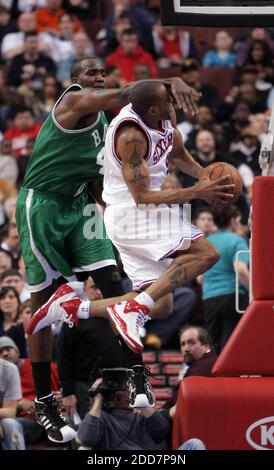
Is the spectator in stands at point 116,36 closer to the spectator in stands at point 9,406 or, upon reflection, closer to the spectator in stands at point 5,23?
the spectator in stands at point 5,23

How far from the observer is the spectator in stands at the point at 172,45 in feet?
58.3

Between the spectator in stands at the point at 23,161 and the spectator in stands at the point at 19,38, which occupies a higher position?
the spectator in stands at the point at 19,38

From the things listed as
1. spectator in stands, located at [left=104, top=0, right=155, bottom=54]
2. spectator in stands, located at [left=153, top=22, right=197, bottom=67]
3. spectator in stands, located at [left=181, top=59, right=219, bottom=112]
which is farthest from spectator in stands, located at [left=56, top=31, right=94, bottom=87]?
spectator in stands, located at [left=181, top=59, right=219, bottom=112]

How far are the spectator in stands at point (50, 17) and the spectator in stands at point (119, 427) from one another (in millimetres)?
9441

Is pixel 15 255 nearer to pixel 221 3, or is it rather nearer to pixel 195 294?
pixel 195 294

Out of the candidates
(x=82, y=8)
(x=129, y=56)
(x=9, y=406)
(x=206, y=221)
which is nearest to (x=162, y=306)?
(x=9, y=406)

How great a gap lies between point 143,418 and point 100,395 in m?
0.41

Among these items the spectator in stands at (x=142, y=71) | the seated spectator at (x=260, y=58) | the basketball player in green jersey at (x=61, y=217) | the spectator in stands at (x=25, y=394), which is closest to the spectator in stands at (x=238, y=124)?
the seated spectator at (x=260, y=58)

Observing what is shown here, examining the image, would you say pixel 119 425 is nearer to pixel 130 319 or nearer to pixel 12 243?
pixel 130 319

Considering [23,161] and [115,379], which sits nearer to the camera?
[115,379]

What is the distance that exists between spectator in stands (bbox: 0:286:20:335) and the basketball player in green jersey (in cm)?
281

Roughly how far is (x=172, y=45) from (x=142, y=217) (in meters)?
9.62

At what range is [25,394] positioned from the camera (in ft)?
36.6

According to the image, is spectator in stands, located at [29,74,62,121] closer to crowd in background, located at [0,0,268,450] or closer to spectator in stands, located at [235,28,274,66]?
crowd in background, located at [0,0,268,450]
